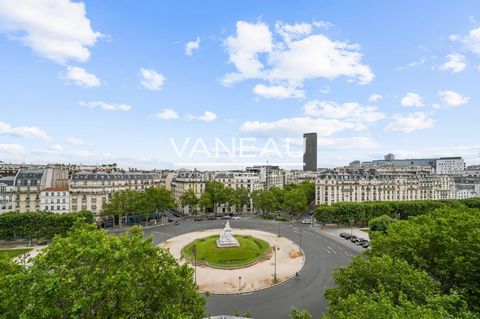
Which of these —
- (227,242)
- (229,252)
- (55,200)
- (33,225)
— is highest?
(55,200)

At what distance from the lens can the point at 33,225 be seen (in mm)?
58562

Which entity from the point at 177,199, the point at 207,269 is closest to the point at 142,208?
the point at 177,199

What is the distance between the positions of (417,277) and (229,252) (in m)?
33.8

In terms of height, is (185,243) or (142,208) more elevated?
(142,208)

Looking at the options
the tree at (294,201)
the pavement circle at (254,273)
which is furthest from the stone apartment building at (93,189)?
the tree at (294,201)

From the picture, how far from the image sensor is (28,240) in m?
61.3

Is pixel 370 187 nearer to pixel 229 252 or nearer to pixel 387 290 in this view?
pixel 229 252

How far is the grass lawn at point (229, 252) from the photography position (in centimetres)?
4517

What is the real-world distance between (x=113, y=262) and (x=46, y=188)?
71753 mm

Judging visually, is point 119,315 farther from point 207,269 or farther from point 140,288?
point 207,269

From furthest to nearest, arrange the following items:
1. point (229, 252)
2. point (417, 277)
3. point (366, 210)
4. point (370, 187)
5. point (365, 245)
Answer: point (370, 187) → point (366, 210) → point (365, 245) → point (229, 252) → point (417, 277)

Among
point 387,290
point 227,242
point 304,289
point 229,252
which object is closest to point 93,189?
point 227,242

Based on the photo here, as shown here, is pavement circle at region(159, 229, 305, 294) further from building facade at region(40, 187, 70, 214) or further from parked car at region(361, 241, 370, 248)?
building facade at region(40, 187, 70, 214)

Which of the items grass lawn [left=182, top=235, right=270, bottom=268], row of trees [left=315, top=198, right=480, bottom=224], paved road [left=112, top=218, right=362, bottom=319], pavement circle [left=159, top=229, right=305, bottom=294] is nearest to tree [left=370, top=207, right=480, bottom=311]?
paved road [left=112, top=218, right=362, bottom=319]
